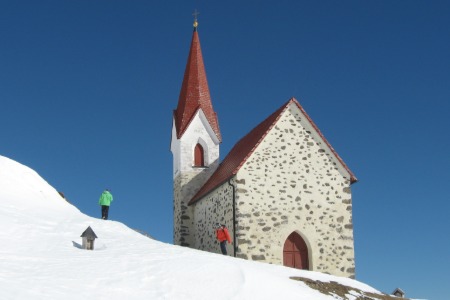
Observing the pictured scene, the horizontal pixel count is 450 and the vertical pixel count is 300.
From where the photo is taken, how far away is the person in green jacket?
23719 millimetres

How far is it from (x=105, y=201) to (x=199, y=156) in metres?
6.30

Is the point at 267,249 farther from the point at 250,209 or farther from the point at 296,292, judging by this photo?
the point at 296,292

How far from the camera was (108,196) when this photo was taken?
24062 mm

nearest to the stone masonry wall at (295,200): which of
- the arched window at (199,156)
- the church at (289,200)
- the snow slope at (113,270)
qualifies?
the church at (289,200)

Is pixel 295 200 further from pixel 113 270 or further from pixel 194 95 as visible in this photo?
pixel 194 95

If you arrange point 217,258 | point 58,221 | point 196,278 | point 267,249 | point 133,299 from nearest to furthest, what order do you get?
point 133,299
point 196,278
point 217,258
point 58,221
point 267,249

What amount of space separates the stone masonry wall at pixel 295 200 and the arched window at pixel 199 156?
708 centimetres

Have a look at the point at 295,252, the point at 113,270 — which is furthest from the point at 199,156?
the point at 113,270

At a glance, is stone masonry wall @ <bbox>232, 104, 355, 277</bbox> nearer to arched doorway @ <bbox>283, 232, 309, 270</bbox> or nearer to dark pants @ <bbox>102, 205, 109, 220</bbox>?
arched doorway @ <bbox>283, 232, 309, 270</bbox>

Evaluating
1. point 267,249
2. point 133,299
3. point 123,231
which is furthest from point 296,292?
point 123,231

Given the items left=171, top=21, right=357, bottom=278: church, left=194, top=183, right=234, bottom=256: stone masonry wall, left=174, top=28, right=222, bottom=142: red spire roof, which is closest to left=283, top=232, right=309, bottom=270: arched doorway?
left=171, top=21, right=357, bottom=278: church

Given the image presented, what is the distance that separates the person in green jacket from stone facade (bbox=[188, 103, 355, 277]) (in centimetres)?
450

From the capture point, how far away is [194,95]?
98.3 ft

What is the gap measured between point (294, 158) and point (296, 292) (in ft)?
27.5
